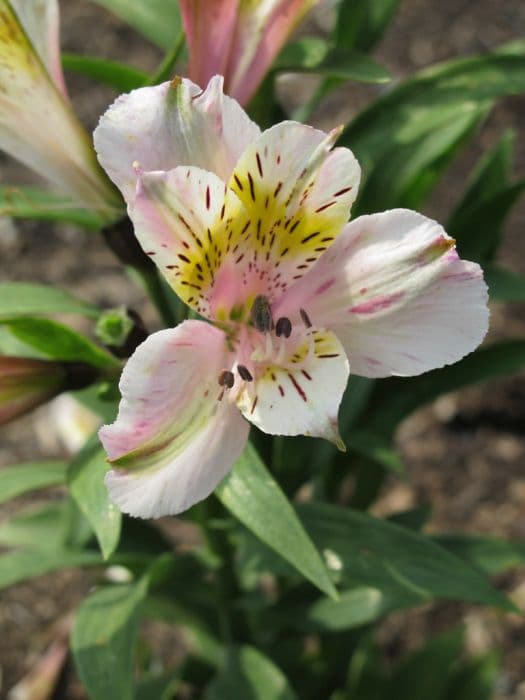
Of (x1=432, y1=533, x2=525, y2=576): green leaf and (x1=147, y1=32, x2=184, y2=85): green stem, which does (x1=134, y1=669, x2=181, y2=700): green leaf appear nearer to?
(x1=432, y1=533, x2=525, y2=576): green leaf

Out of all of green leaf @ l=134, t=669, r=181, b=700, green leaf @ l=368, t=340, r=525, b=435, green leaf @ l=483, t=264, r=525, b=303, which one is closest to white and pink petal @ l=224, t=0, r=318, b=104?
green leaf @ l=483, t=264, r=525, b=303

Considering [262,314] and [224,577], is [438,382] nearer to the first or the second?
[224,577]

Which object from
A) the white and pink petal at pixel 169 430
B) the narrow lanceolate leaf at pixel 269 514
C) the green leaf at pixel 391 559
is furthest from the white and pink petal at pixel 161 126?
the green leaf at pixel 391 559

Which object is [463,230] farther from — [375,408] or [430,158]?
[375,408]

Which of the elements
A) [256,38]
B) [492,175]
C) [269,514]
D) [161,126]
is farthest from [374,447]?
[161,126]

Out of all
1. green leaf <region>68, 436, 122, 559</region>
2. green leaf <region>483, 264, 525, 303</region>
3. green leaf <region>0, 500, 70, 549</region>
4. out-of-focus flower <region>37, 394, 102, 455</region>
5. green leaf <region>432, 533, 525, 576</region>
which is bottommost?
out-of-focus flower <region>37, 394, 102, 455</region>

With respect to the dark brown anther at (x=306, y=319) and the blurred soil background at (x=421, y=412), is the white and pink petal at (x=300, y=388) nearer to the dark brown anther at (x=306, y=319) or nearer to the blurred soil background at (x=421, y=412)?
the dark brown anther at (x=306, y=319)
